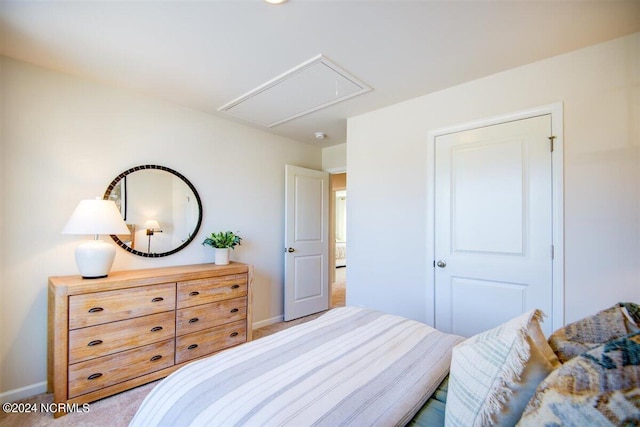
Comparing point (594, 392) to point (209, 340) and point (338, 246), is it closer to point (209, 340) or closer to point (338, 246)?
point (209, 340)

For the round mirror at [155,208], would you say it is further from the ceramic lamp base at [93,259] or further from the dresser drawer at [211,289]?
the dresser drawer at [211,289]

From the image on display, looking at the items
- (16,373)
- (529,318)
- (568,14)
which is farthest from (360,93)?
(16,373)

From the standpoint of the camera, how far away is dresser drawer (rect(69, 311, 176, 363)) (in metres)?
1.85

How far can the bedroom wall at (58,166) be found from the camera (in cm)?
196

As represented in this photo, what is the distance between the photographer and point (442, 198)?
7.91 feet

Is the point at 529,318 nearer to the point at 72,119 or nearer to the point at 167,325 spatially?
the point at 167,325

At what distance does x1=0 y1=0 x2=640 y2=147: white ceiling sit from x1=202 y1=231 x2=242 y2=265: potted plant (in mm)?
1465

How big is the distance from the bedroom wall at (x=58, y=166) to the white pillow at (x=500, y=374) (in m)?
2.67

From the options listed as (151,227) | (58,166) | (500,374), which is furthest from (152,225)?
(500,374)

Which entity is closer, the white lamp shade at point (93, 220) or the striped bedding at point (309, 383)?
the striped bedding at point (309, 383)

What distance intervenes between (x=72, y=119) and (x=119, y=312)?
157cm

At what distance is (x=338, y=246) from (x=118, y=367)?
6414 millimetres

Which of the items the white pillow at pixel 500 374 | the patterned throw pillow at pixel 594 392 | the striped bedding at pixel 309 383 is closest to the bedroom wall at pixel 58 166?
the striped bedding at pixel 309 383

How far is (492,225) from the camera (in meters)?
2.16
